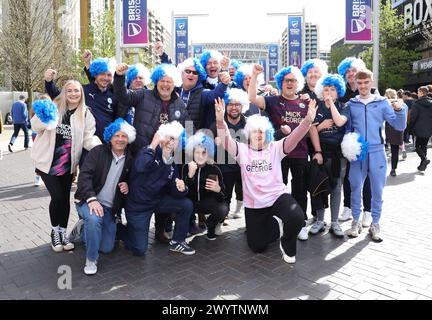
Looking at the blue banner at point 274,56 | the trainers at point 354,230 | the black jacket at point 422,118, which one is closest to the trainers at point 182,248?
the trainers at point 354,230

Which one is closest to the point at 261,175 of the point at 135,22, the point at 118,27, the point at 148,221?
the point at 148,221

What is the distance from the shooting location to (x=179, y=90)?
490 centimetres

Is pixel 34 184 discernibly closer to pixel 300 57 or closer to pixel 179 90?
pixel 179 90

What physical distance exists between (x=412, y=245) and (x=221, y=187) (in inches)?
92.9

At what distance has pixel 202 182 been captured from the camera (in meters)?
4.61

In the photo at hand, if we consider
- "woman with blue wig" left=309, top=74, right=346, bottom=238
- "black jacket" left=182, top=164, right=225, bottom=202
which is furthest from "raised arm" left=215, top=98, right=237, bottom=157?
"woman with blue wig" left=309, top=74, right=346, bottom=238

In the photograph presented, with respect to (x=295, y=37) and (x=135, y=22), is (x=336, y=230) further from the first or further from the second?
(x=295, y=37)

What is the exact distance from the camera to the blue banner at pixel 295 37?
18.4m

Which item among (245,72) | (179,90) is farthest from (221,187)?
(245,72)

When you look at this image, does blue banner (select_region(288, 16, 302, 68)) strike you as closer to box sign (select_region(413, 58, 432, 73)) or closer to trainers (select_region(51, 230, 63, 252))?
trainers (select_region(51, 230, 63, 252))

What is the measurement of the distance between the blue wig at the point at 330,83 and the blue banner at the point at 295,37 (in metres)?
14.4

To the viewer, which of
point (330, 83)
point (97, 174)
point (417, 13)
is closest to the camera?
point (97, 174)

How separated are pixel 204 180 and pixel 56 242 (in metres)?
1.87

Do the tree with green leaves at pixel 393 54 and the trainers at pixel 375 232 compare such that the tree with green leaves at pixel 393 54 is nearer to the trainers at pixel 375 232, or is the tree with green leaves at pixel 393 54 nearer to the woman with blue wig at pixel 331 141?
the woman with blue wig at pixel 331 141
